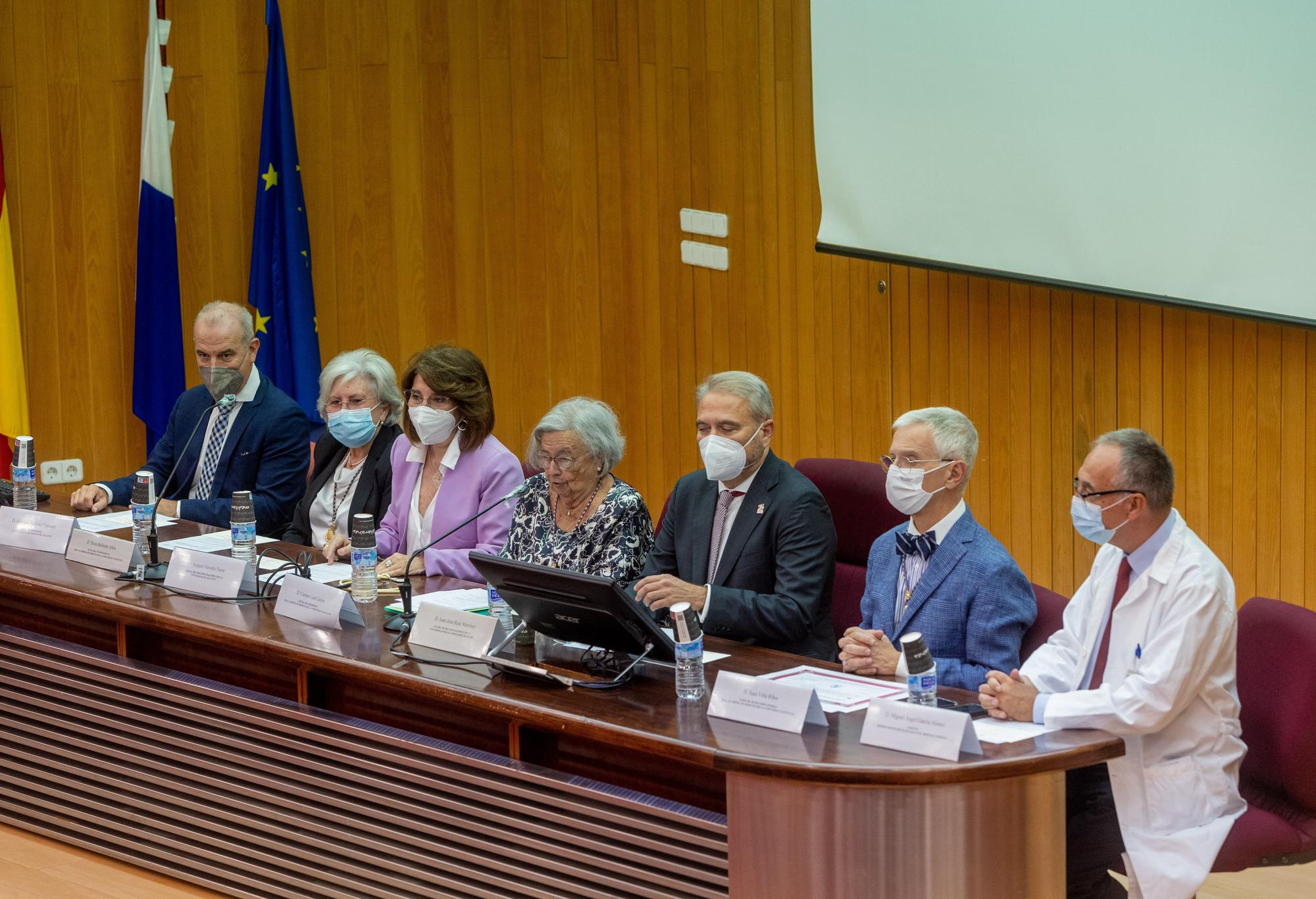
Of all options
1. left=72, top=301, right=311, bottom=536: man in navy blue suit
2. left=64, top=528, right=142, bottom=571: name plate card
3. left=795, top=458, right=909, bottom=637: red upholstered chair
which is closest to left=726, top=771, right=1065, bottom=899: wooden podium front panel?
left=795, top=458, right=909, bottom=637: red upholstered chair

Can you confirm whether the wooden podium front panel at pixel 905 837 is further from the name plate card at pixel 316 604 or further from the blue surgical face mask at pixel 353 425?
the blue surgical face mask at pixel 353 425

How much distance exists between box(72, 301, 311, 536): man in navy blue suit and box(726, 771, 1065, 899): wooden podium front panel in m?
2.70

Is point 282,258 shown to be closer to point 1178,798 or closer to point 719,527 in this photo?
point 719,527

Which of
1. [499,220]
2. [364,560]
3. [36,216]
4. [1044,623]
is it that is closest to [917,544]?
[1044,623]

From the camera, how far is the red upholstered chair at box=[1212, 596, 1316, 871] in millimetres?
2758

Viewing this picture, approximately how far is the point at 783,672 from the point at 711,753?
Answer: 50 centimetres

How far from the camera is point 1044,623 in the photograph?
10.3ft

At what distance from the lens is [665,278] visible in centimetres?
582

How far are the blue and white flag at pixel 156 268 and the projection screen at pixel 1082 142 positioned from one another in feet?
9.61

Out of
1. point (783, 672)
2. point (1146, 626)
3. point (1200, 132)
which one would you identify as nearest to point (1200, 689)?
point (1146, 626)

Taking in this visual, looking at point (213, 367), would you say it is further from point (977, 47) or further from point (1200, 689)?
point (1200, 689)

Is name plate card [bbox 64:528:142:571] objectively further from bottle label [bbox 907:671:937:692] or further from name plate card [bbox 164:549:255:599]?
bottle label [bbox 907:671:937:692]

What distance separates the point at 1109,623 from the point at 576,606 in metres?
1.09

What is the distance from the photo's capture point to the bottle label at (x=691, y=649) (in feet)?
9.18
